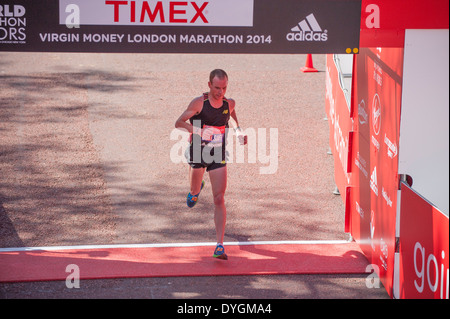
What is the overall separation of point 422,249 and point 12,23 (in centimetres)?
411

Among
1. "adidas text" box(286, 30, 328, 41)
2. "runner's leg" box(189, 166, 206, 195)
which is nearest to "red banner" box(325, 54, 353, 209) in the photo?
"runner's leg" box(189, 166, 206, 195)

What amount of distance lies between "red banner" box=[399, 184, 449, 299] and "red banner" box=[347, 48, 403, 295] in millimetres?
299

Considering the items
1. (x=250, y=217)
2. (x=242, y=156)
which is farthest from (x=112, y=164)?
(x=250, y=217)

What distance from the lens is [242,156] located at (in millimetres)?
12000

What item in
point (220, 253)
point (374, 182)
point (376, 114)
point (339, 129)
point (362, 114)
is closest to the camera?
point (376, 114)

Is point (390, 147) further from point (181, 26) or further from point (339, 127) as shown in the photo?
point (339, 127)

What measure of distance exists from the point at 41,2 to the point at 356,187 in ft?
13.5

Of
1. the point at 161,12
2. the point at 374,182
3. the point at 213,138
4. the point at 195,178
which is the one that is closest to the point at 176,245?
the point at 195,178

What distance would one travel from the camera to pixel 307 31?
7.05 metres

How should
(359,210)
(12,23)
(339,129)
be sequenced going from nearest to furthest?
(12,23)
(359,210)
(339,129)

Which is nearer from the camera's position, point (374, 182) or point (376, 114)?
point (376, 114)

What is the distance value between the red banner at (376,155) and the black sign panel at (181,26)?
0.61 metres

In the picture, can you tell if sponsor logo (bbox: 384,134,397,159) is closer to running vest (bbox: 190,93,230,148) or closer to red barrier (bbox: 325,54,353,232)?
red barrier (bbox: 325,54,353,232)

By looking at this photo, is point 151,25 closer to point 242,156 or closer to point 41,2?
point 41,2
